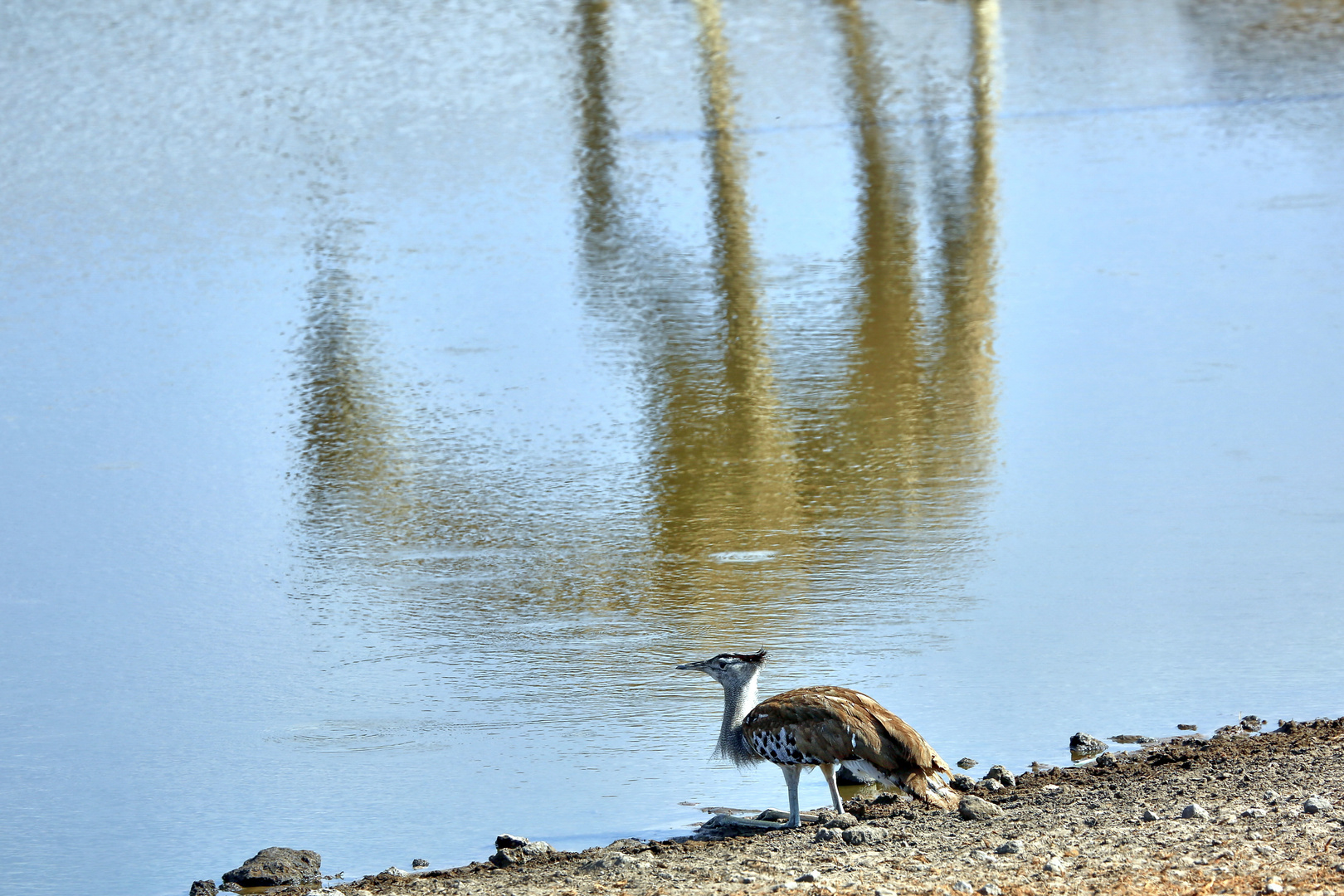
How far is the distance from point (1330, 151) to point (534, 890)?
14589 millimetres

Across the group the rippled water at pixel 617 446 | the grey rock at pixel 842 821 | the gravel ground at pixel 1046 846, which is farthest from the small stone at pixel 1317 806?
the grey rock at pixel 842 821

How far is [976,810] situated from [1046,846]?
0.38 meters

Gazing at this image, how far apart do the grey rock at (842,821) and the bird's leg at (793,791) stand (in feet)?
0.35

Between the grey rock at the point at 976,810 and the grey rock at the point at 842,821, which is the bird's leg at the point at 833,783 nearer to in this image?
the grey rock at the point at 842,821

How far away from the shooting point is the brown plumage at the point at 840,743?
5633 millimetres

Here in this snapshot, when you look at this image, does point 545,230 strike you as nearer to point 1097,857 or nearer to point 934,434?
point 934,434

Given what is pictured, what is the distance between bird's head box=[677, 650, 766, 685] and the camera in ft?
19.7

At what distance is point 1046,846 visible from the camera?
521 centimetres

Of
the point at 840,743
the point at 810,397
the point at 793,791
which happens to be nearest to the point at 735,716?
the point at 793,791

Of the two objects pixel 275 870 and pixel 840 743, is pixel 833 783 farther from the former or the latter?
pixel 275 870

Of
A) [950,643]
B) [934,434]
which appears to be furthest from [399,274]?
[950,643]

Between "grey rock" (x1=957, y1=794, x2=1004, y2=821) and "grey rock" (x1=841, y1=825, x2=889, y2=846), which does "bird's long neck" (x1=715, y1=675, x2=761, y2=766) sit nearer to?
"grey rock" (x1=841, y1=825, x2=889, y2=846)

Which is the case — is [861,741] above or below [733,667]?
below

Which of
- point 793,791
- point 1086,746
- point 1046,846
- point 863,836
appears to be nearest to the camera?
point 1046,846
